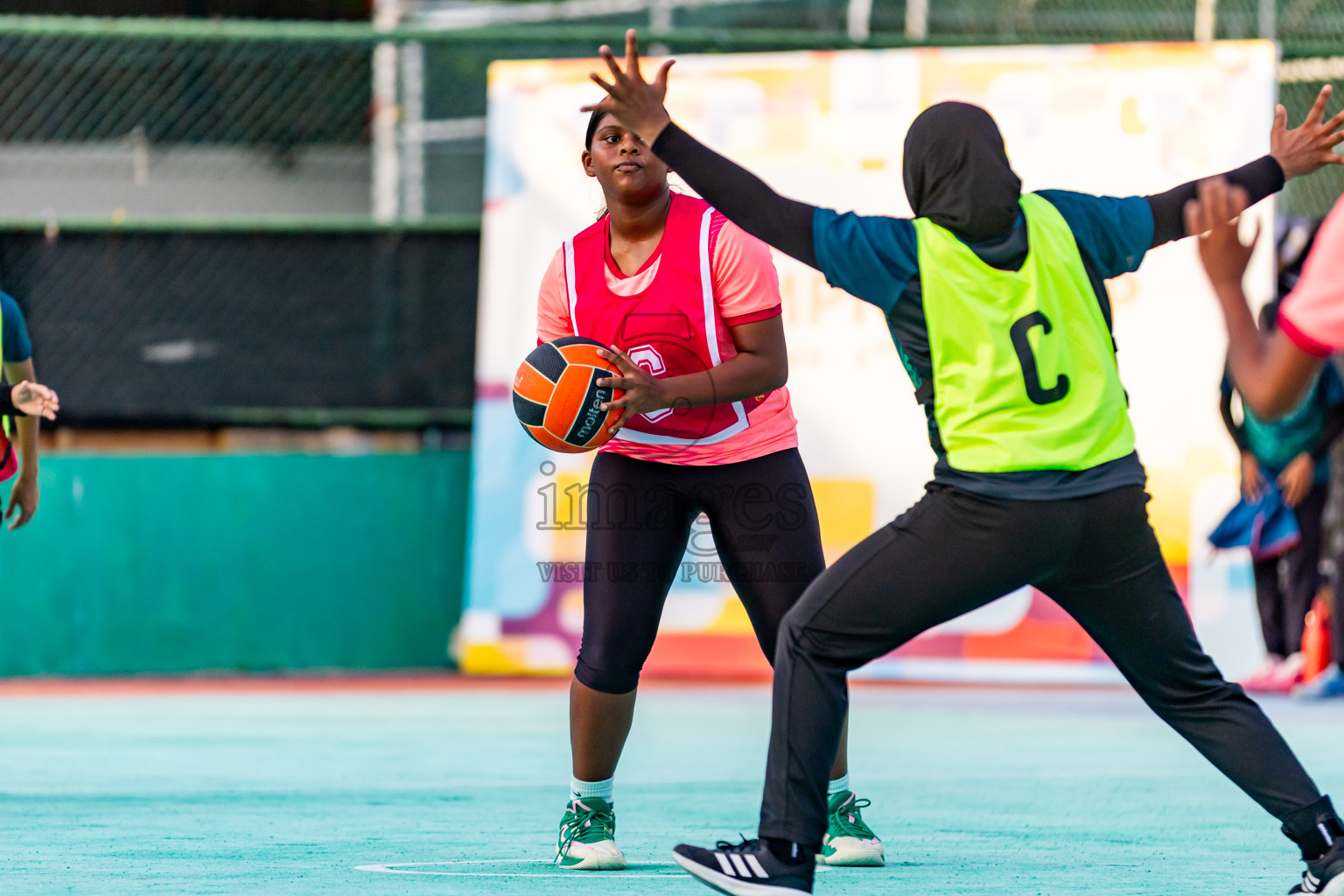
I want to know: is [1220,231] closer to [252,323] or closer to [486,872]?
[486,872]

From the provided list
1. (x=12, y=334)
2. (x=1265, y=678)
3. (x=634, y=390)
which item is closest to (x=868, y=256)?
(x=634, y=390)

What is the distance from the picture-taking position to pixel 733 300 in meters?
4.68

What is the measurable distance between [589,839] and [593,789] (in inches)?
6.0

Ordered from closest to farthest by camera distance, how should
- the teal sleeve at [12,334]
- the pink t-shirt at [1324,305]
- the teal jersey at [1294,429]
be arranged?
the pink t-shirt at [1324,305] < the teal sleeve at [12,334] < the teal jersey at [1294,429]

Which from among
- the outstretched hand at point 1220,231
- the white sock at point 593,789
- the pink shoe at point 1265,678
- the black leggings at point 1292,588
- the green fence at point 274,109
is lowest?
the pink shoe at point 1265,678

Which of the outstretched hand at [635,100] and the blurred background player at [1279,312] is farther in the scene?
the outstretched hand at [635,100]

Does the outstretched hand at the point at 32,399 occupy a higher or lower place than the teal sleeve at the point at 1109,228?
lower

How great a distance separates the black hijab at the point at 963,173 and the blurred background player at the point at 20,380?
3.71m

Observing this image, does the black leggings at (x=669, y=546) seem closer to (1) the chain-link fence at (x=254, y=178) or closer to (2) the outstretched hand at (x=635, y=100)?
(2) the outstretched hand at (x=635, y=100)

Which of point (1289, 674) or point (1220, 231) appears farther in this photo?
→ point (1289, 674)

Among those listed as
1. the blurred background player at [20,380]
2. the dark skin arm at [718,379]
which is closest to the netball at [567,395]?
the dark skin arm at [718,379]

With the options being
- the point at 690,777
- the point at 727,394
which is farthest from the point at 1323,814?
the point at 690,777

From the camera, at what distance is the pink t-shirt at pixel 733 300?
469 cm

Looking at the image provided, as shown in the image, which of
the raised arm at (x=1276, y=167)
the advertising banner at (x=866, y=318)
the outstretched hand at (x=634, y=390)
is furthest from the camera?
the advertising banner at (x=866, y=318)
